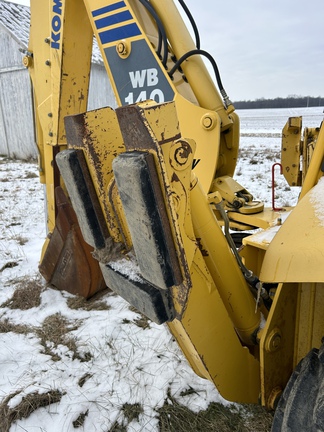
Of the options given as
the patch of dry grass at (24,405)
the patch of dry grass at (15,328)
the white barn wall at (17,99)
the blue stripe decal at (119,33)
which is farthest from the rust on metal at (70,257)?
the white barn wall at (17,99)

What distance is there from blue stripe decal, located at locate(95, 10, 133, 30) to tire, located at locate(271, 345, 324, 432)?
6.92 feet

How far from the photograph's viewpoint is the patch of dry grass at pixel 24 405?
1.90 metres

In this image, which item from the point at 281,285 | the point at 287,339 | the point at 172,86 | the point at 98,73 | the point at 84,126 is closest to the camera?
the point at 84,126

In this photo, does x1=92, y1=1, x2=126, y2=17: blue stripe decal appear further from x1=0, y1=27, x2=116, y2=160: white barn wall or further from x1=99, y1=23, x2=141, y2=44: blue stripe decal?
x1=0, y1=27, x2=116, y2=160: white barn wall

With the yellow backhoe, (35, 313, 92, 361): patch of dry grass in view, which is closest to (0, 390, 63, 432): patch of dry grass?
(35, 313, 92, 361): patch of dry grass

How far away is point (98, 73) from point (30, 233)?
10.1m

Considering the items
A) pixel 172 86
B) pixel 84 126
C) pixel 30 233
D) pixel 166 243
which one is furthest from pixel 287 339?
pixel 30 233

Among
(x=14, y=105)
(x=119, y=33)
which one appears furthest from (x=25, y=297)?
(x=14, y=105)

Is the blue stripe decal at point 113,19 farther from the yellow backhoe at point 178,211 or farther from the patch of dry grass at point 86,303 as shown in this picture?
the patch of dry grass at point 86,303

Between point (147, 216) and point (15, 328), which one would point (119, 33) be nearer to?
point (147, 216)

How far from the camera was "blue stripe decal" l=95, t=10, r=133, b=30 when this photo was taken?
2.29 m

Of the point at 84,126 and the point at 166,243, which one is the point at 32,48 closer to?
the point at 84,126

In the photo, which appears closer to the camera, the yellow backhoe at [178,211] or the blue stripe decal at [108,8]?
the yellow backhoe at [178,211]

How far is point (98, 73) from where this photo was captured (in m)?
13.4
